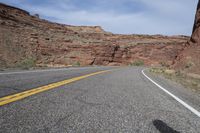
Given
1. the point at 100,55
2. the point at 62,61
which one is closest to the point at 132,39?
the point at 100,55

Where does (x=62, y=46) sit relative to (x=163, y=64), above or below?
above

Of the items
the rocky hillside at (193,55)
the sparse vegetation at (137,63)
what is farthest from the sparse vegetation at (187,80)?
the sparse vegetation at (137,63)

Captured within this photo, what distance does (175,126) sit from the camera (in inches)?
117

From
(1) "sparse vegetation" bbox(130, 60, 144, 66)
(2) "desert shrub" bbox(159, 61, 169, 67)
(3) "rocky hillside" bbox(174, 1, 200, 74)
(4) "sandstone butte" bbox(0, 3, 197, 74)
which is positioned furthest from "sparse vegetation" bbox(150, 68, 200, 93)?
(2) "desert shrub" bbox(159, 61, 169, 67)

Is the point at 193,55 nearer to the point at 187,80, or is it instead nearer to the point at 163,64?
the point at 187,80

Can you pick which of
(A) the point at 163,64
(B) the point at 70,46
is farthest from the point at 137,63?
(B) the point at 70,46

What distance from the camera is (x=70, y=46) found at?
48625 millimetres

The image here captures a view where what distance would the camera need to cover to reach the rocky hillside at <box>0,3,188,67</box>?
3541 centimetres

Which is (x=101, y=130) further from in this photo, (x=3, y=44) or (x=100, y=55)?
(x=100, y=55)

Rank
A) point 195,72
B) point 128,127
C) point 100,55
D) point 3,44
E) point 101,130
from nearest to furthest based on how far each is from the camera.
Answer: point 101,130 < point 128,127 < point 195,72 < point 3,44 < point 100,55

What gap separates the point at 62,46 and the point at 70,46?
2.40 m

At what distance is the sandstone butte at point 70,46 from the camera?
3184 centimetres

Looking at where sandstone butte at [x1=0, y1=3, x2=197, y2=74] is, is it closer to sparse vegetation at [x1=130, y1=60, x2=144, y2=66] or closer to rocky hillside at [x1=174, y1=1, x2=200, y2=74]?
rocky hillside at [x1=174, y1=1, x2=200, y2=74]

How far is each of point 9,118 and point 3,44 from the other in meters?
33.5
